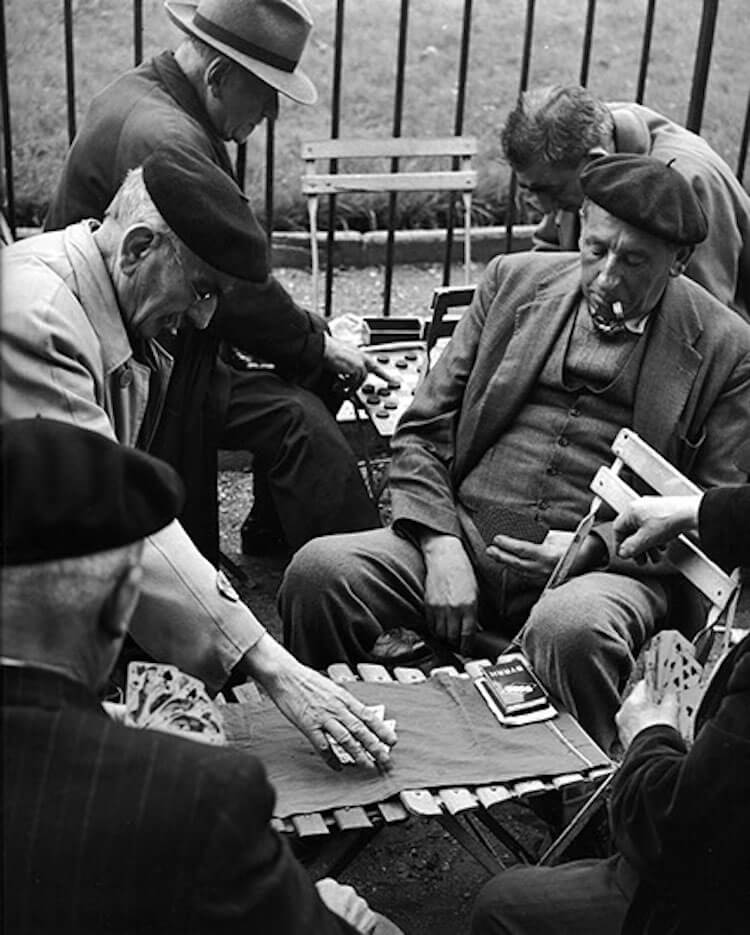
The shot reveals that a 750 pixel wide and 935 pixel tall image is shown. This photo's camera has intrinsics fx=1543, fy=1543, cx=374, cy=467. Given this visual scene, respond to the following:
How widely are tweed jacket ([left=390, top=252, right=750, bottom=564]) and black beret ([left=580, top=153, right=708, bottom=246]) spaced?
237 millimetres

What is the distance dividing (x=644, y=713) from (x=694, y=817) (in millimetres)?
405

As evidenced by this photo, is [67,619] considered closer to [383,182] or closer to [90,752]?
[90,752]

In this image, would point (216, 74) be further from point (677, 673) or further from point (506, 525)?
point (677, 673)

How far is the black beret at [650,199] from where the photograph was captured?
3.95 m

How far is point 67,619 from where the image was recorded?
6.18ft

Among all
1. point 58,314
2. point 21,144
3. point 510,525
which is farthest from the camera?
point 21,144

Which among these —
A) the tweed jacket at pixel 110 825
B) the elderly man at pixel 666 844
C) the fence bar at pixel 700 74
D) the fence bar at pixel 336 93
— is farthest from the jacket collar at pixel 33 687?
the fence bar at pixel 700 74

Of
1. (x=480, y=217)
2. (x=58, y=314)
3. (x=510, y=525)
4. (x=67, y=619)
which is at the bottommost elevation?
(x=480, y=217)

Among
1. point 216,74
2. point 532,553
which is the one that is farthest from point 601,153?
point 532,553

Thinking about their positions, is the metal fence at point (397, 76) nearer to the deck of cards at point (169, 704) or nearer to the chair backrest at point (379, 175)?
the chair backrest at point (379, 175)

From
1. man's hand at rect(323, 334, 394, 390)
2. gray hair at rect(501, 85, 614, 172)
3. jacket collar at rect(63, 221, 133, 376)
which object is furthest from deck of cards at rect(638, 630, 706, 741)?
gray hair at rect(501, 85, 614, 172)

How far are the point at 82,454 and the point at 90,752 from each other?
1.21ft

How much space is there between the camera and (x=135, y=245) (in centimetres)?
347

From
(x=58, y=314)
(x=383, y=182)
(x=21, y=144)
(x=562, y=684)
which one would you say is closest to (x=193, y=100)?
(x=383, y=182)
